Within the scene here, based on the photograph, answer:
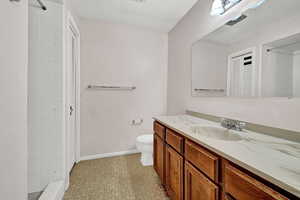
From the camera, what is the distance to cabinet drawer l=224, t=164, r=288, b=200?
18.4 inches

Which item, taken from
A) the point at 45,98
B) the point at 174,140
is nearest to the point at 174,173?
the point at 174,140

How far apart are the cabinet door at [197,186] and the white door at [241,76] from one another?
794 millimetres

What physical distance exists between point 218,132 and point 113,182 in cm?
137

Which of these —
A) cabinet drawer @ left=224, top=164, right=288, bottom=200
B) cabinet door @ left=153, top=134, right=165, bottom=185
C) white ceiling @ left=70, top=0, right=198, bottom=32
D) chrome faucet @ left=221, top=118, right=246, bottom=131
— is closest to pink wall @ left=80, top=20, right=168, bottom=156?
white ceiling @ left=70, top=0, right=198, bottom=32

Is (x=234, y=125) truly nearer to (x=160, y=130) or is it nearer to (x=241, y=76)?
(x=241, y=76)

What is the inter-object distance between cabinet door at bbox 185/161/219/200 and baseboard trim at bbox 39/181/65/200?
4.06 feet

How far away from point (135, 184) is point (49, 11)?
215cm

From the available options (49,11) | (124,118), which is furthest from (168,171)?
(49,11)

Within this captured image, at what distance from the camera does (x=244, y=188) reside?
550 millimetres

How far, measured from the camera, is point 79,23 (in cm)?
210

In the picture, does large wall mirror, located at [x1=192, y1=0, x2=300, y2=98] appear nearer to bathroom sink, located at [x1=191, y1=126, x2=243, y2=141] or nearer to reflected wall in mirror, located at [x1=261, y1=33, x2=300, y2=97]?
reflected wall in mirror, located at [x1=261, y1=33, x2=300, y2=97]

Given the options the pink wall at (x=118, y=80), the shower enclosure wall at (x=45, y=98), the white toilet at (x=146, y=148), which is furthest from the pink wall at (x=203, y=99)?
the shower enclosure wall at (x=45, y=98)

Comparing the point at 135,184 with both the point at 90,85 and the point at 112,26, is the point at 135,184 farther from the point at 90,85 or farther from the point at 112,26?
the point at 112,26

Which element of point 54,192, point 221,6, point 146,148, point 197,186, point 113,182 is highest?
point 221,6
